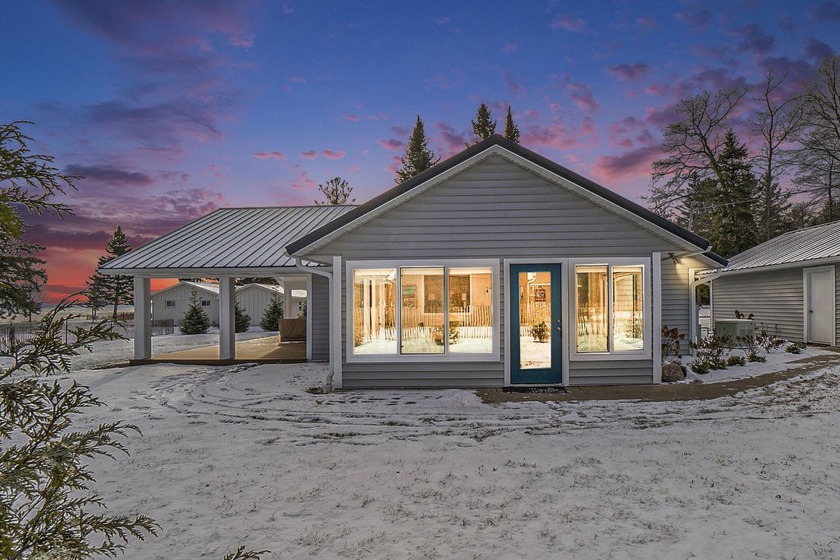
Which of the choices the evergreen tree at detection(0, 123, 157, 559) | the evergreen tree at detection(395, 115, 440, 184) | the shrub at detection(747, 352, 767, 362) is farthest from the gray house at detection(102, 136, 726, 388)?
the evergreen tree at detection(395, 115, 440, 184)

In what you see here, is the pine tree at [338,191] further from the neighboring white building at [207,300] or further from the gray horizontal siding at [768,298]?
the gray horizontal siding at [768,298]

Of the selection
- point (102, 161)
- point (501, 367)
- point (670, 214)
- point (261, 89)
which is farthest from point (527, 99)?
point (670, 214)

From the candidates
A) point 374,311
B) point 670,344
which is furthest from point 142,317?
point 670,344

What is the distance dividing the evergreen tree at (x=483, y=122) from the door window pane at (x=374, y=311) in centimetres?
2993

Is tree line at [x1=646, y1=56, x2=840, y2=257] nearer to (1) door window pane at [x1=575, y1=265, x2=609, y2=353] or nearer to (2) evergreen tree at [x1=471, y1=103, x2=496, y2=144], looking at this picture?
(2) evergreen tree at [x1=471, y1=103, x2=496, y2=144]

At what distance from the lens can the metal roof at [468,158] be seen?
816 centimetres

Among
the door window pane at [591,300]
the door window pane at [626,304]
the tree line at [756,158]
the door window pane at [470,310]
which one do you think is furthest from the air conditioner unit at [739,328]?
the tree line at [756,158]

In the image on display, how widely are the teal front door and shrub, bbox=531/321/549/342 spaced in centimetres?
2

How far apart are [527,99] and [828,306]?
12.0m

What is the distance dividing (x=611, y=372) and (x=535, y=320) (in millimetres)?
1719

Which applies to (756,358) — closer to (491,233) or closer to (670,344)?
(670,344)

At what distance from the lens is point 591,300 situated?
8.41 m

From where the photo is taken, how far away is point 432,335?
8.45 meters

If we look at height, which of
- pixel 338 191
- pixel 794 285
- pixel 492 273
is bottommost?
pixel 794 285
